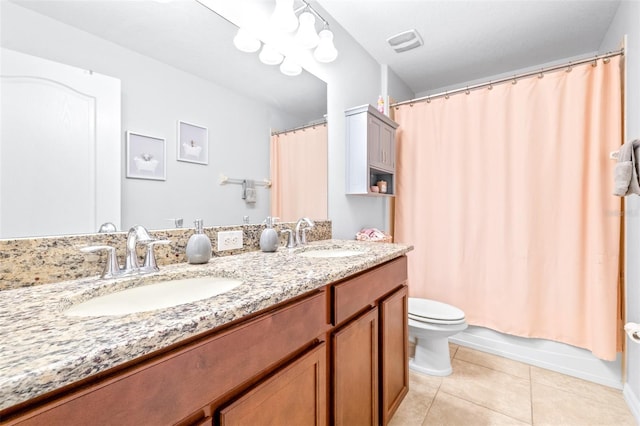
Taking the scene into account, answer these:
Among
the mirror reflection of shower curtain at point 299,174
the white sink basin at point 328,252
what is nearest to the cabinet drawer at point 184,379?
the white sink basin at point 328,252

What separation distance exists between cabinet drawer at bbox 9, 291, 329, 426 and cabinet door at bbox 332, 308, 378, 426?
10.4 inches

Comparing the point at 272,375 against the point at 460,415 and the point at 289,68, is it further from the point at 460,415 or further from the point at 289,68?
the point at 289,68

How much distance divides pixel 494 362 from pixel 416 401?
0.77 m

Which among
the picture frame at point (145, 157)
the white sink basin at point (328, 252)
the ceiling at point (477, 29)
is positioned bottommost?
the white sink basin at point (328, 252)

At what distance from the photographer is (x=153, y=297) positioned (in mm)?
801

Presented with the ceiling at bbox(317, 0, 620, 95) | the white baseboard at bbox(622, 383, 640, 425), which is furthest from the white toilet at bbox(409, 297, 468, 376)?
the ceiling at bbox(317, 0, 620, 95)

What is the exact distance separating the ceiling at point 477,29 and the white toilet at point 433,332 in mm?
1890

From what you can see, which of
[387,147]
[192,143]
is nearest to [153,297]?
[192,143]

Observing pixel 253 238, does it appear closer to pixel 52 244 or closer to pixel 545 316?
pixel 52 244

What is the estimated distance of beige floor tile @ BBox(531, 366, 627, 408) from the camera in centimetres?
157

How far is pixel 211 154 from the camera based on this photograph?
119cm

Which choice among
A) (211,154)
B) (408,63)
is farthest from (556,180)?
(211,154)

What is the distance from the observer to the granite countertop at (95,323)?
1.16 ft

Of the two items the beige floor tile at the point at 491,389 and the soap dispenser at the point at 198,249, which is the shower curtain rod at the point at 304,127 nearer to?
the soap dispenser at the point at 198,249
